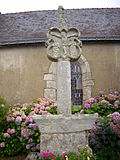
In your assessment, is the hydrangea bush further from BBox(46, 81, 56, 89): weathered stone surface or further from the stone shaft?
BBox(46, 81, 56, 89): weathered stone surface

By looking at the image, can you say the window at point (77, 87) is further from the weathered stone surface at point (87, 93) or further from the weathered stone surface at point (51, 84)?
the weathered stone surface at point (51, 84)

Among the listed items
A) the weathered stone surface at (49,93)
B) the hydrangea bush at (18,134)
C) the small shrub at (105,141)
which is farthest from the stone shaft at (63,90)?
the weathered stone surface at (49,93)

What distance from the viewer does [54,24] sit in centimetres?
828

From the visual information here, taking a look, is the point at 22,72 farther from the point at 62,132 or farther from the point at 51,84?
the point at 62,132

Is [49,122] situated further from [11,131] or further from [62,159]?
[11,131]

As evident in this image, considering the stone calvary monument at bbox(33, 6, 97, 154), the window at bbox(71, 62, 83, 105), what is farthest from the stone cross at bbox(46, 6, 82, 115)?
the window at bbox(71, 62, 83, 105)

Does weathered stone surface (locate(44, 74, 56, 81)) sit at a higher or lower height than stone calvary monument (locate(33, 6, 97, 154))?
higher

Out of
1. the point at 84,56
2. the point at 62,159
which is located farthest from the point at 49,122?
the point at 84,56

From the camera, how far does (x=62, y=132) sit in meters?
2.72

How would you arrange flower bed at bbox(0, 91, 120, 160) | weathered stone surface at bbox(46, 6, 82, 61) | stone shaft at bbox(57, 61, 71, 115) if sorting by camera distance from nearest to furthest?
stone shaft at bbox(57, 61, 71, 115) → weathered stone surface at bbox(46, 6, 82, 61) → flower bed at bbox(0, 91, 120, 160)

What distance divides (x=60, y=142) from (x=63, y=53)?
1.50 metres

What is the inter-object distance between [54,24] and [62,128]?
21.5ft

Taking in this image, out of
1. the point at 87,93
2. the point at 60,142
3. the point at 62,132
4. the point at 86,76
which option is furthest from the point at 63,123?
the point at 86,76

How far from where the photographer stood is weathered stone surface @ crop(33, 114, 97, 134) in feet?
8.77
